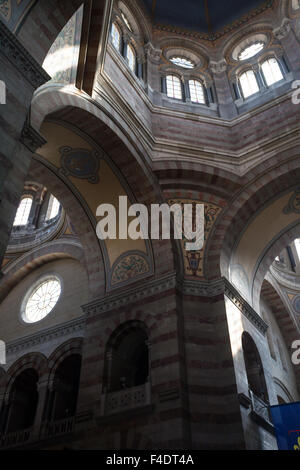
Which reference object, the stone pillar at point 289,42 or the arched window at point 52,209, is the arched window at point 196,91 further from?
the arched window at point 52,209

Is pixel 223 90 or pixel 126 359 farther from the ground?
pixel 223 90

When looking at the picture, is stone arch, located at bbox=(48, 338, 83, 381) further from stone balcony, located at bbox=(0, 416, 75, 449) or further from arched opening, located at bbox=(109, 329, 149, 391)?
arched opening, located at bbox=(109, 329, 149, 391)

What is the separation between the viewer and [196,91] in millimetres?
15367

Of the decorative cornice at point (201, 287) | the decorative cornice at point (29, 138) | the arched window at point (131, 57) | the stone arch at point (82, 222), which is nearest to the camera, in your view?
the decorative cornice at point (29, 138)

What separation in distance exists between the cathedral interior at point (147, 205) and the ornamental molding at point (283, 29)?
0.04 m

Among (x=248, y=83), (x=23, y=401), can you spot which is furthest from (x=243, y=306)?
(x=248, y=83)

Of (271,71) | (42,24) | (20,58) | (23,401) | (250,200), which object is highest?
(271,71)

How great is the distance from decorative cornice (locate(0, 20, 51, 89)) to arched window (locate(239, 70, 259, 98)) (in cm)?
1014

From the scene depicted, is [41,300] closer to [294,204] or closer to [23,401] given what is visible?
[23,401]

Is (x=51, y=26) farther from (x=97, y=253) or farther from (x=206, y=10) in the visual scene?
(x=206, y=10)

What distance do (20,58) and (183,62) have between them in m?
11.8

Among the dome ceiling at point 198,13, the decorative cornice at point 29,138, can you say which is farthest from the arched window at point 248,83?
the decorative cornice at point 29,138

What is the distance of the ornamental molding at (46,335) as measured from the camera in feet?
43.9

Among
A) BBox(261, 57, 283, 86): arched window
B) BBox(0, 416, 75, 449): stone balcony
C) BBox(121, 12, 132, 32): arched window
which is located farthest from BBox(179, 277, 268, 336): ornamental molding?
BBox(121, 12, 132, 32): arched window
